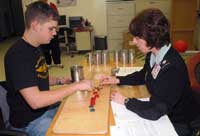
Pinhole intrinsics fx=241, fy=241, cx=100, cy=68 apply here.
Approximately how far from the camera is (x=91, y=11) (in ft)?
19.3

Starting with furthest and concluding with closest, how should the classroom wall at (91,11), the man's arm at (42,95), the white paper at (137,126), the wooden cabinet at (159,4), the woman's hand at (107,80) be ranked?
1. the classroom wall at (91,11)
2. the wooden cabinet at (159,4)
3. the woman's hand at (107,80)
4. the man's arm at (42,95)
5. the white paper at (137,126)

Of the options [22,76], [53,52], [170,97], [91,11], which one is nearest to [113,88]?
[170,97]

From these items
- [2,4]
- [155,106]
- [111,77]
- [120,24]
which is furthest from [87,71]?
[2,4]

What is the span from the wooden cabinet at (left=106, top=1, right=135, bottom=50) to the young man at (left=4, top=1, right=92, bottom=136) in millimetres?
3936

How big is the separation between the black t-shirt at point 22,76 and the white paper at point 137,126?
19.3 inches

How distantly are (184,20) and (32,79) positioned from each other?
417 centimetres

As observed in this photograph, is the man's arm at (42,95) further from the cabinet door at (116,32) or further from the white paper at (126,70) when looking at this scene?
the cabinet door at (116,32)

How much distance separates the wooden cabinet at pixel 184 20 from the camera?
4703 mm

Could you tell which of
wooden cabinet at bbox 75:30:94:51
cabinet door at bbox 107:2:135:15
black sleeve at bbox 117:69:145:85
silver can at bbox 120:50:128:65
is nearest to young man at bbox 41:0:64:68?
wooden cabinet at bbox 75:30:94:51

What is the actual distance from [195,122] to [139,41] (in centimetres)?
54

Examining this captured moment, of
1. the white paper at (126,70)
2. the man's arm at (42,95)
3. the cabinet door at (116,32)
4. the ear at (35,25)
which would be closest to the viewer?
the man's arm at (42,95)

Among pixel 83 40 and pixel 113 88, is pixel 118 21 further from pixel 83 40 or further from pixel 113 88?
pixel 113 88

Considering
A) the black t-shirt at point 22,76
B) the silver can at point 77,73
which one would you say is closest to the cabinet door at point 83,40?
the silver can at point 77,73

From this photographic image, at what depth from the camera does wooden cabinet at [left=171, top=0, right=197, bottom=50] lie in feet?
15.4
